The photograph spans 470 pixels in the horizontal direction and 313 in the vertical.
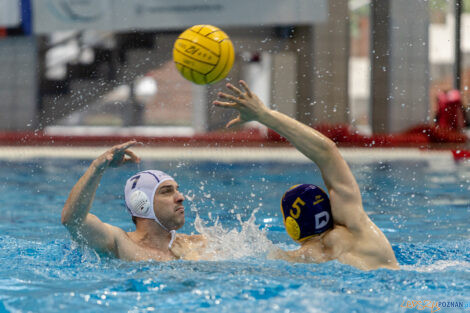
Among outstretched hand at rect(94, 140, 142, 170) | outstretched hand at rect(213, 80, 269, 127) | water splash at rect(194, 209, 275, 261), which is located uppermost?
outstretched hand at rect(213, 80, 269, 127)

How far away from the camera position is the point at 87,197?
2936mm

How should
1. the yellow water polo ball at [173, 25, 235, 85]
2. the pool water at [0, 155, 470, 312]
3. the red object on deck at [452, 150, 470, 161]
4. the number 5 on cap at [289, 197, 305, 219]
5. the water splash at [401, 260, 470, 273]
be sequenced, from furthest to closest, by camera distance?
the red object on deck at [452, 150, 470, 161], the yellow water polo ball at [173, 25, 235, 85], the water splash at [401, 260, 470, 273], the number 5 on cap at [289, 197, 305, 219], the pool water at [0, 155, 470, 312]

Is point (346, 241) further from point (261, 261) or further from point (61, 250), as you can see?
point (61, 250)

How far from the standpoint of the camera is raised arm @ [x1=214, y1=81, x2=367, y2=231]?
9.04 ft

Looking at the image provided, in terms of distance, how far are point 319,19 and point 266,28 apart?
1788 mm

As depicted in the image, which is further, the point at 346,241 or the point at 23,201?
the point at 23,201

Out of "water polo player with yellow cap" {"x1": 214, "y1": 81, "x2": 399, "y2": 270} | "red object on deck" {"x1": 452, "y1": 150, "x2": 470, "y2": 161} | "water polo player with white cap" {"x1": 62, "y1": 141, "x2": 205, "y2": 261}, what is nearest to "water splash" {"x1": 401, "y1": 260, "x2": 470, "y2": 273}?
"water polo player with yellow cap" {"x1": 214, "y1": 81, "x2": 399, "y2": 270}

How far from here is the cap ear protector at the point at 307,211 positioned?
9.89 feet

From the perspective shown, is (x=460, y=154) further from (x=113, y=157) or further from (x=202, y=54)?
(x=113, y=157)

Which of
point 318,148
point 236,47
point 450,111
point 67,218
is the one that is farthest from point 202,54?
point 236,47

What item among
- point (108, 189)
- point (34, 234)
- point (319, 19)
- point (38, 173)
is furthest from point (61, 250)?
point (319, 19)

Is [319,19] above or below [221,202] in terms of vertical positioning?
above

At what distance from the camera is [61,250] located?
3.88 meters

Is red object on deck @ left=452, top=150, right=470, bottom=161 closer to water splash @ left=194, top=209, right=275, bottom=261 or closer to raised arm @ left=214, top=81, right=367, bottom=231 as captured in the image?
water splash @ left=194, top=209, right=275, bottom=261
